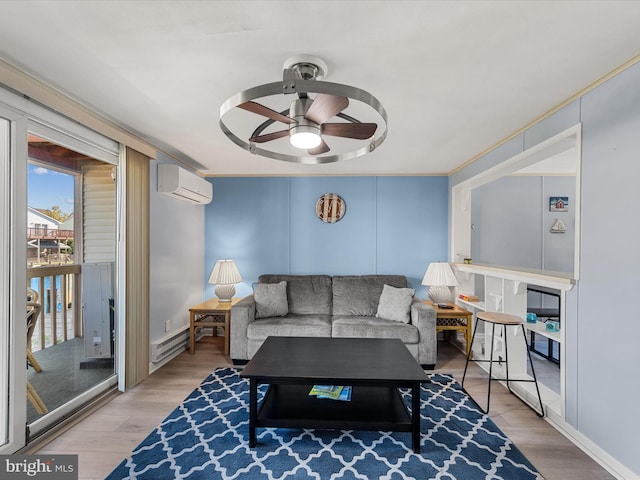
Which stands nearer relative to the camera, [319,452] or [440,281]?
[319,452]

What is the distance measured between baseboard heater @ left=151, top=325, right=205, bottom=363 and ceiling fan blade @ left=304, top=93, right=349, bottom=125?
2.85 meters

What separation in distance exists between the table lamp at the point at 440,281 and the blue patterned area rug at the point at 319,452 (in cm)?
154

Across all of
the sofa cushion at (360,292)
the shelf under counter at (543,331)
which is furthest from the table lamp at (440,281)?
the shelf under counter at (543,331)

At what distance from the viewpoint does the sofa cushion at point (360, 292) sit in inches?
150

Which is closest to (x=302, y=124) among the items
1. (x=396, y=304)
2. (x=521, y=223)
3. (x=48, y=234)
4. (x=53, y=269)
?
(x=48, y=234)

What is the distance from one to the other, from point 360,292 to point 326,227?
1.06 m

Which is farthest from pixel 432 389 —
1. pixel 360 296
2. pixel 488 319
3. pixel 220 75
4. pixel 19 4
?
pixel 19 4

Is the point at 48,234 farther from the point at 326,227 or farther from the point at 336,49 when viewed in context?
the point at 326,227

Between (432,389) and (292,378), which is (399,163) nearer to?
(432,389)

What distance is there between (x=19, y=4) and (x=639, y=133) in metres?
3.07

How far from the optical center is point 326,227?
434 cm

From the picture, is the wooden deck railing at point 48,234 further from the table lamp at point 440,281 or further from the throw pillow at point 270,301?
the table lamp at point 440,281

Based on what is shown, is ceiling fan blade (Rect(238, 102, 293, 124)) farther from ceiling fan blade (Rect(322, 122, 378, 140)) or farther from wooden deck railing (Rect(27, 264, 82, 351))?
wooden deck railing (Rect(27, 264, 82, 351))

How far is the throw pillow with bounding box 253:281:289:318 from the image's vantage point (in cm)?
356
